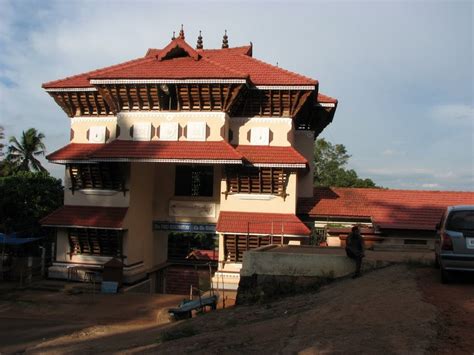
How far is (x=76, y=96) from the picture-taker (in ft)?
64.0

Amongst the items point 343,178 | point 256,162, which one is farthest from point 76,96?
point 343,178

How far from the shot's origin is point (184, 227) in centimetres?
1967

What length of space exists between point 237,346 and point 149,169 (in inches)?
568

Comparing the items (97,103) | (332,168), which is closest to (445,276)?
(97,103)

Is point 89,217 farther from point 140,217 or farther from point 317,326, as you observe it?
point 317,326

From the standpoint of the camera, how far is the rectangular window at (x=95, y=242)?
18.6m

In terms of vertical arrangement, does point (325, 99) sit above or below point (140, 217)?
above

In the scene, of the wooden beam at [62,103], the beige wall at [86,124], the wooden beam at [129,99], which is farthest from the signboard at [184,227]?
the wooden beam at [62,103]

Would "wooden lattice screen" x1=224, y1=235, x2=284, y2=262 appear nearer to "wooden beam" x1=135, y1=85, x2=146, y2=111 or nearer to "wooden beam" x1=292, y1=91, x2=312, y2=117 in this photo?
"wooden beam" x1=292, y1=91, x2=312, y2=117

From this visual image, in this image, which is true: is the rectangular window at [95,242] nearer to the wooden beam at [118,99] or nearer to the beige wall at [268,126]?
the wooden beam at [118,99]

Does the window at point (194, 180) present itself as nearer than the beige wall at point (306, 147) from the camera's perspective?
Yes

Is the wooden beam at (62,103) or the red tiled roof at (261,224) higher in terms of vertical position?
the wooden beam at (62,103)

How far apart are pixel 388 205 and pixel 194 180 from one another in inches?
327

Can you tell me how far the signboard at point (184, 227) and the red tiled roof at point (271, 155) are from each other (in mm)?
3410
